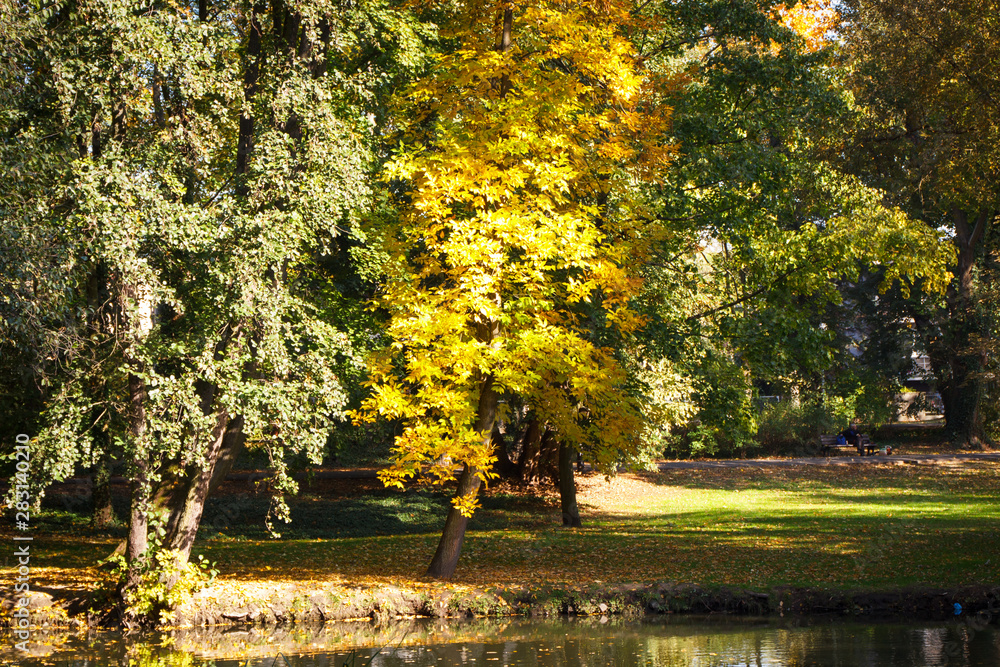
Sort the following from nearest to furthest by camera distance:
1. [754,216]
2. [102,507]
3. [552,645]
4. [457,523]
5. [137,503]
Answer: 1. [552,645]
2. [137,503]
3. [457,523]
4. [754,216]
5. [102,507]

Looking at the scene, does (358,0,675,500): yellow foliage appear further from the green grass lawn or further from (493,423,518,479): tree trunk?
(493,423,518,479): tree trunk

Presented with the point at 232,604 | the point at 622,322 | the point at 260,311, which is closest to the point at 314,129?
the point at 260,311

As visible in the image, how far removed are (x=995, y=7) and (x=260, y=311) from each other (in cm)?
1251

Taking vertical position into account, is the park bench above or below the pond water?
above

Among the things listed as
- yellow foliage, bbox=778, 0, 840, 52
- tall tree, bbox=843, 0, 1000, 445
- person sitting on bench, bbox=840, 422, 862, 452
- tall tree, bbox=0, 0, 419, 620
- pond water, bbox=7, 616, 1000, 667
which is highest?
yellow foliage, bbox=778, 0, 840, 52

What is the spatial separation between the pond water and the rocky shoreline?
26 centimetres

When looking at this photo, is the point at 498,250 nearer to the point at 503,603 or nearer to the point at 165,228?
the point at 165,228

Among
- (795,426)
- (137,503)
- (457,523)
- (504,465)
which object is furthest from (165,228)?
(795,426)

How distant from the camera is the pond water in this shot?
33.2ft

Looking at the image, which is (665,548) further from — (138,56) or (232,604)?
(138,56)

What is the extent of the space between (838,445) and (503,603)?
2683cm

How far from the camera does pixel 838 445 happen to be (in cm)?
3569

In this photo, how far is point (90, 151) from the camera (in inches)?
485

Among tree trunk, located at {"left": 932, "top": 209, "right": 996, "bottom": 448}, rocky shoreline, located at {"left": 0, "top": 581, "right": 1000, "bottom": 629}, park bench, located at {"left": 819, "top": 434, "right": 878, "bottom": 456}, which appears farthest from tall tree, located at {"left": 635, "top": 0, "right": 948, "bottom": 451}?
tree trunk, located at {"left": 932, "top": 209, "right": 996, "bottom": 448}
